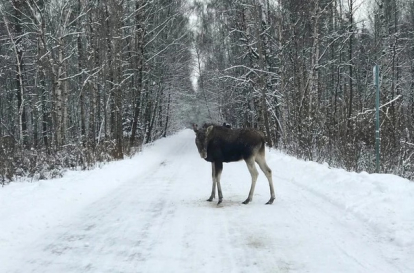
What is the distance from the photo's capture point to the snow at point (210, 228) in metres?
4.59

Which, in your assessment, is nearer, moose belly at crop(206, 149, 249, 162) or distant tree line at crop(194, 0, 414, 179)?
moose belly at crop(206, 149, 249, 162)

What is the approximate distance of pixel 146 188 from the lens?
1045 cm

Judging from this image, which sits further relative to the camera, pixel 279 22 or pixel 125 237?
pixel 279 22

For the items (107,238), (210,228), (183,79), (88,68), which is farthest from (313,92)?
(183,79)

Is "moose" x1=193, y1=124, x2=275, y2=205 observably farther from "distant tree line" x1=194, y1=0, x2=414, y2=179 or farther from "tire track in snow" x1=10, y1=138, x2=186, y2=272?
"distant tree line" x1=194, y1=0, x2=414, y2=179

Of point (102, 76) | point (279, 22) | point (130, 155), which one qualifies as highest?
point (279, 22)

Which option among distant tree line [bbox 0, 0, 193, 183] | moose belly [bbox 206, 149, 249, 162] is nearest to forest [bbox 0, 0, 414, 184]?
distant tree line [bbox 0, 0, 193, 183]

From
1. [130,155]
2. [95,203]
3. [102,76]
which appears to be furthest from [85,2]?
[95,203]

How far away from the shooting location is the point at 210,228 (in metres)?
6.12

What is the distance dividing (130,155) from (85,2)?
7519 mm

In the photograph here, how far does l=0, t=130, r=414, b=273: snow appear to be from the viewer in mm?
4594

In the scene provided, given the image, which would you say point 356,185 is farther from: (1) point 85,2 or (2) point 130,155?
(1) point 85,2

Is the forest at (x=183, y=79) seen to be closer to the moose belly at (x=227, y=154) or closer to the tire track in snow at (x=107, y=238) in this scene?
the moose belly at (x=227, y=154)

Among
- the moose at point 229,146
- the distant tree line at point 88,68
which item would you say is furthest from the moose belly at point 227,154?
the distant tree line at point 88,68
